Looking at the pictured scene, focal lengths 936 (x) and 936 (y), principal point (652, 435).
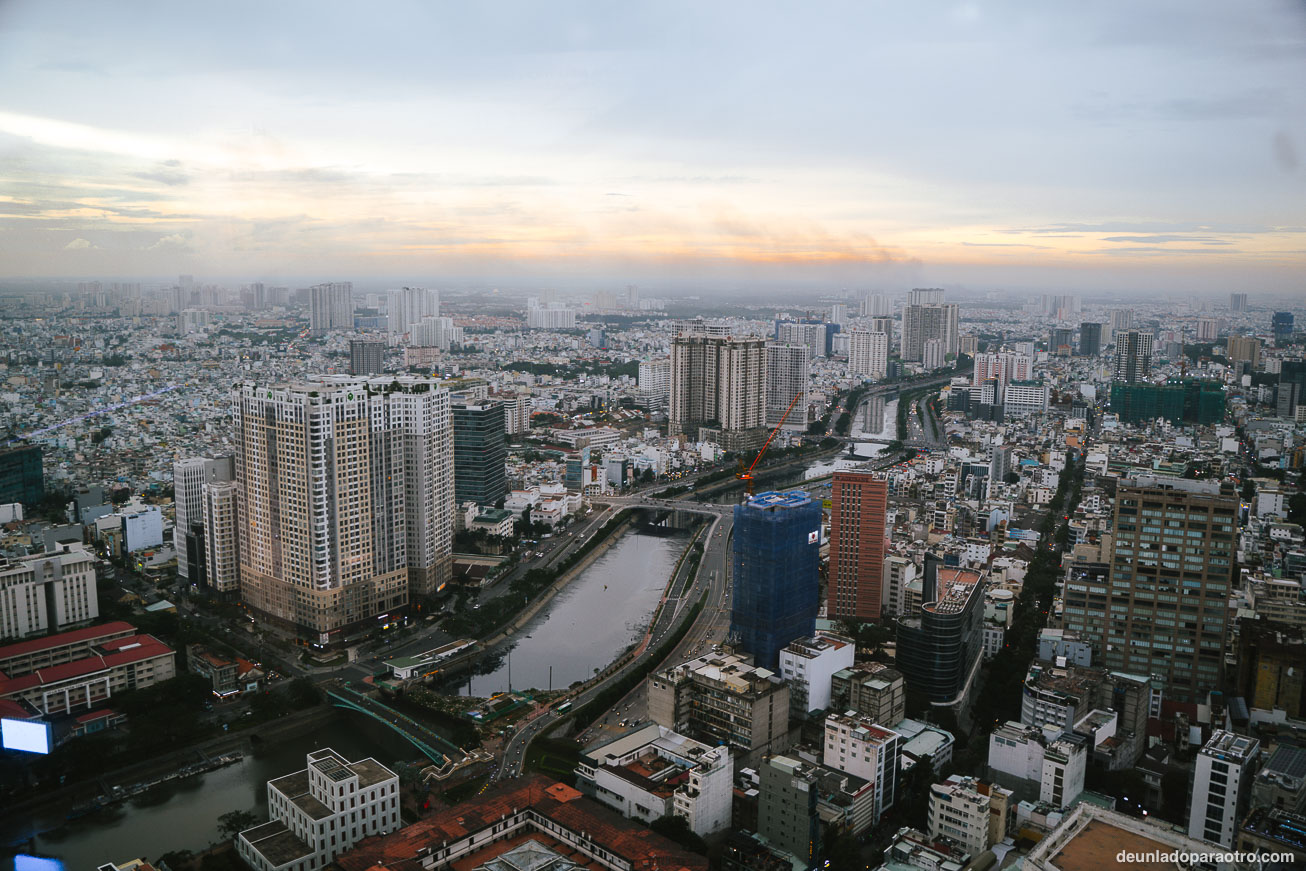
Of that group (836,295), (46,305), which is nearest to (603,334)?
(836,295)

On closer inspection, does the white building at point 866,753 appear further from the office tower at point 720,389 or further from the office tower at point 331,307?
the office tower at point 331,307

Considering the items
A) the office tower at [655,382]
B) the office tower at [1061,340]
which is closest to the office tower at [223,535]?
the office tower at [655,382]

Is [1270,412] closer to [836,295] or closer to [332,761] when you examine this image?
[332,761]

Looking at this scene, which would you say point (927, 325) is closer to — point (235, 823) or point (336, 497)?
point (336, 497)

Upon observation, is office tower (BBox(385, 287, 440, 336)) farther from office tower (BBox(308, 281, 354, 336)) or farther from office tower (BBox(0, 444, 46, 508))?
office tower (BBox(0, 444, 46, 508))

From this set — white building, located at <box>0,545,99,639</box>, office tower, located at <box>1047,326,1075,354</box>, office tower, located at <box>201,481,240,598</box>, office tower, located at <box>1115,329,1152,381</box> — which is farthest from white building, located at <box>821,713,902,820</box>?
office tower, located at <box>1047,326,1075,354</box>

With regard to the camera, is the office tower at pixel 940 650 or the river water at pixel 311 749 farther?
the office tower at pixel 940 650
